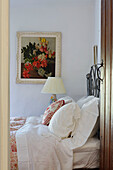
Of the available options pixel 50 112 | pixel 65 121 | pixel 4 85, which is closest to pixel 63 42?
pixel 50 112

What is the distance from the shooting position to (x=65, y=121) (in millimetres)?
2150

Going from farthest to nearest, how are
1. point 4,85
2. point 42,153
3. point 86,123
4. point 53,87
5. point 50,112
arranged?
point 53,87
point 50,112
point 86,123
point 42,153
point 4,85

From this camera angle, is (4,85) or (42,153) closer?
(4,85)

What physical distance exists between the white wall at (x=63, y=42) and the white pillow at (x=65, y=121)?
5.11 ft

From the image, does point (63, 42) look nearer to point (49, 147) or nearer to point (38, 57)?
point (38, 57)

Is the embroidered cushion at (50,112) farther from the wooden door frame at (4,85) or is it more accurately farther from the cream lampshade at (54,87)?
the wooden door frame at (4,85)

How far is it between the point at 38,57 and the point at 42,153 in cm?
214

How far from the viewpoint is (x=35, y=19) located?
376 cm

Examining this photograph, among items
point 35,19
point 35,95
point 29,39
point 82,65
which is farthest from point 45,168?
point 35,19

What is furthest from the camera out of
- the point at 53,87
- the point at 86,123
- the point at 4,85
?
the point at 53,87

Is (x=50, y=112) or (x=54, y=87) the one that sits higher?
(x=54, y=87)

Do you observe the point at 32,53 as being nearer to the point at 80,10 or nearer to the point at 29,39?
the point at 29,39

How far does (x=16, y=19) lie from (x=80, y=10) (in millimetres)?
1197

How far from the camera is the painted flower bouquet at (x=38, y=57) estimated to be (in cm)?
376
